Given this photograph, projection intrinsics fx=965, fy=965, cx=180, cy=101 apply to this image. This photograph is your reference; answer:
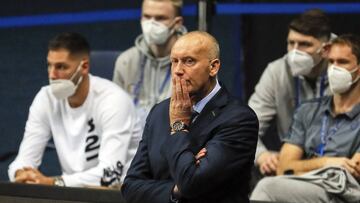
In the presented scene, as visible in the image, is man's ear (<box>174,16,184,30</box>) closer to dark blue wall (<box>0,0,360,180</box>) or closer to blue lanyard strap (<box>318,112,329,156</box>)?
dark blue wall (<box>0,0,360,180</box>)

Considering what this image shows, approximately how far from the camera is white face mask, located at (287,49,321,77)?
5297 millimetres

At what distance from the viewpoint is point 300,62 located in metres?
5.30

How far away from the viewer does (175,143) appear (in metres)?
3.59

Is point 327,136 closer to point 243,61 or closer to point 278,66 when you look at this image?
point 278,66

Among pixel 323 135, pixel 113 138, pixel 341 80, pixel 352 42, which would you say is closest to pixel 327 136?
pixel 323 135

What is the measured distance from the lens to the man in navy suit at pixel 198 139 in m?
3.57

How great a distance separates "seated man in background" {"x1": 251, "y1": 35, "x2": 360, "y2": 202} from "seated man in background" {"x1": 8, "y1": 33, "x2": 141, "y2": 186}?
83cm

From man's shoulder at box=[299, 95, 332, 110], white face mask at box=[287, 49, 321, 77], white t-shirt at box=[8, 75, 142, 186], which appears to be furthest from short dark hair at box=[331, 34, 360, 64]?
white t-shirt at box=[8, 75, 142, 186]

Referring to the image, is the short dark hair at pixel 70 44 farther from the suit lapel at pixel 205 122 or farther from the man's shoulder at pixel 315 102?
the suit lapel at pixel 205 122

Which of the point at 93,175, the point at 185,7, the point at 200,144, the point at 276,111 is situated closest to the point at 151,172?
the point at 200,144

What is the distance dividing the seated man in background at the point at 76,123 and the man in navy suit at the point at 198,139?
1.33 meters

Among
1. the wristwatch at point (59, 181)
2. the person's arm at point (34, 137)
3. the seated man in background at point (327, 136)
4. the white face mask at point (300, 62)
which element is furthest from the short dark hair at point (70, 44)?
the seated man in background at point (327, 136)

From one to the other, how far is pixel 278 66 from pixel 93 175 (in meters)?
1.27

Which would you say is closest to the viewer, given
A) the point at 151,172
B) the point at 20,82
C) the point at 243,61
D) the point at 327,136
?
the point at 151,172
